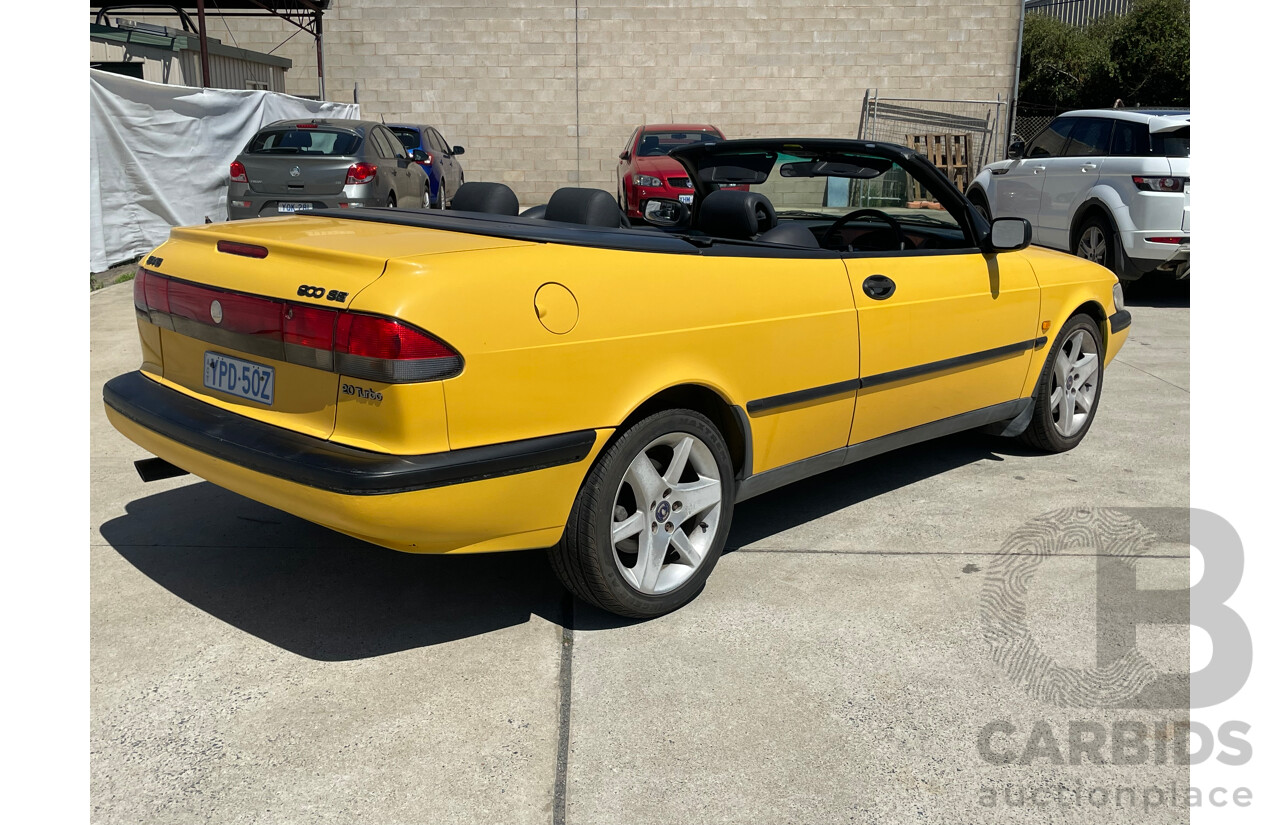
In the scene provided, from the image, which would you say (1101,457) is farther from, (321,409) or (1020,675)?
(321,409)

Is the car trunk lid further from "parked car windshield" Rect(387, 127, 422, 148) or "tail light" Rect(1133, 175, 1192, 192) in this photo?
"parked car windshield" Rect(387, 127, 422, 148)

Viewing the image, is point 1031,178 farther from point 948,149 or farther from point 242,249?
point 948,149

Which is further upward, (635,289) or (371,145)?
(371,145)

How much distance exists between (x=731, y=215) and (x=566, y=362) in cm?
138

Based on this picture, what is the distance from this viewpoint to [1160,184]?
31.0 ft

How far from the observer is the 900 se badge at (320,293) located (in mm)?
2818

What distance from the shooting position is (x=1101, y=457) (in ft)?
17.5

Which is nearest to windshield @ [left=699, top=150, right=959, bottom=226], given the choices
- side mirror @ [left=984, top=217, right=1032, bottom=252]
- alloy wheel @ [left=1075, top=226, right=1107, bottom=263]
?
side mirror @ [left=984, top=217, right=1032, bottom=252]

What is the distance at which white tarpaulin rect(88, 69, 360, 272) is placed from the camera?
10.5m

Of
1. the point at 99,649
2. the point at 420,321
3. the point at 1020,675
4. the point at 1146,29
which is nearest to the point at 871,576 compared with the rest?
the point at 1020,675

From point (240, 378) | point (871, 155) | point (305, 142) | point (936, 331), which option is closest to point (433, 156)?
point (305, 142)

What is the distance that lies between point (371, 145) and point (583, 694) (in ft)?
34.9

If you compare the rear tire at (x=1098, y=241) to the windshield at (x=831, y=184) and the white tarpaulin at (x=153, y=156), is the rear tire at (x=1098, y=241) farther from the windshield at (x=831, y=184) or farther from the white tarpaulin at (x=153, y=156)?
the white tarpaulin at (x=153, y=156)

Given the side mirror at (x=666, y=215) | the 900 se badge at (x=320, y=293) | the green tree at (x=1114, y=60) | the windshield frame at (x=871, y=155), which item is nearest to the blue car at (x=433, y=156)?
the side mirror at (x=666, y=215)
